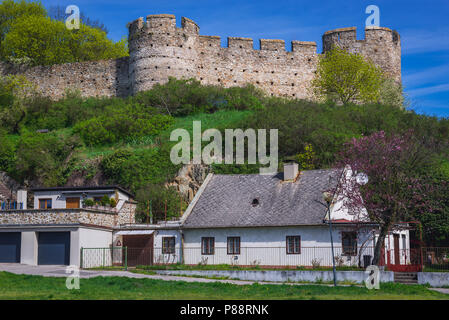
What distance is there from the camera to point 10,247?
31.2 m

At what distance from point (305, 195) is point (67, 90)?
31.3 meters

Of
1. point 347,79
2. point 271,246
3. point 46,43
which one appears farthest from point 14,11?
point 271,246

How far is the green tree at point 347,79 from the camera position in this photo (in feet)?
176

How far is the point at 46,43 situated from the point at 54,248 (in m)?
36.3

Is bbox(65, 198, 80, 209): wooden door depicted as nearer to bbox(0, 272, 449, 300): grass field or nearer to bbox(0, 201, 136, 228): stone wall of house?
bbox(0, 201, 136, 228): stone wall of house

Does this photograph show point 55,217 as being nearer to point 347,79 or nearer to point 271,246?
point 271,246

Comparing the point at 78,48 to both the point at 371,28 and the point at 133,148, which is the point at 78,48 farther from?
the point at 371,28

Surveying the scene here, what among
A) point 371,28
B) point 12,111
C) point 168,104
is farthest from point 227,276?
point 371,28

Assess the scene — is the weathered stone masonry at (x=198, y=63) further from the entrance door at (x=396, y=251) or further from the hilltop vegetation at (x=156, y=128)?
the entrance door at (x=396, y=251)

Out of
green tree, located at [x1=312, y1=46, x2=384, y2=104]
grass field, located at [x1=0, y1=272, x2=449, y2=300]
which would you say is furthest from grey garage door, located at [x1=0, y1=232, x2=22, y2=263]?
green tree, located at [x1=312, y1=46, x2=384, y2=104]

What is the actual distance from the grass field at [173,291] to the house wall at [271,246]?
5893 mm

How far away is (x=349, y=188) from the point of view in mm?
29422

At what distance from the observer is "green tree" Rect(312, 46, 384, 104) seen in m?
53.5
